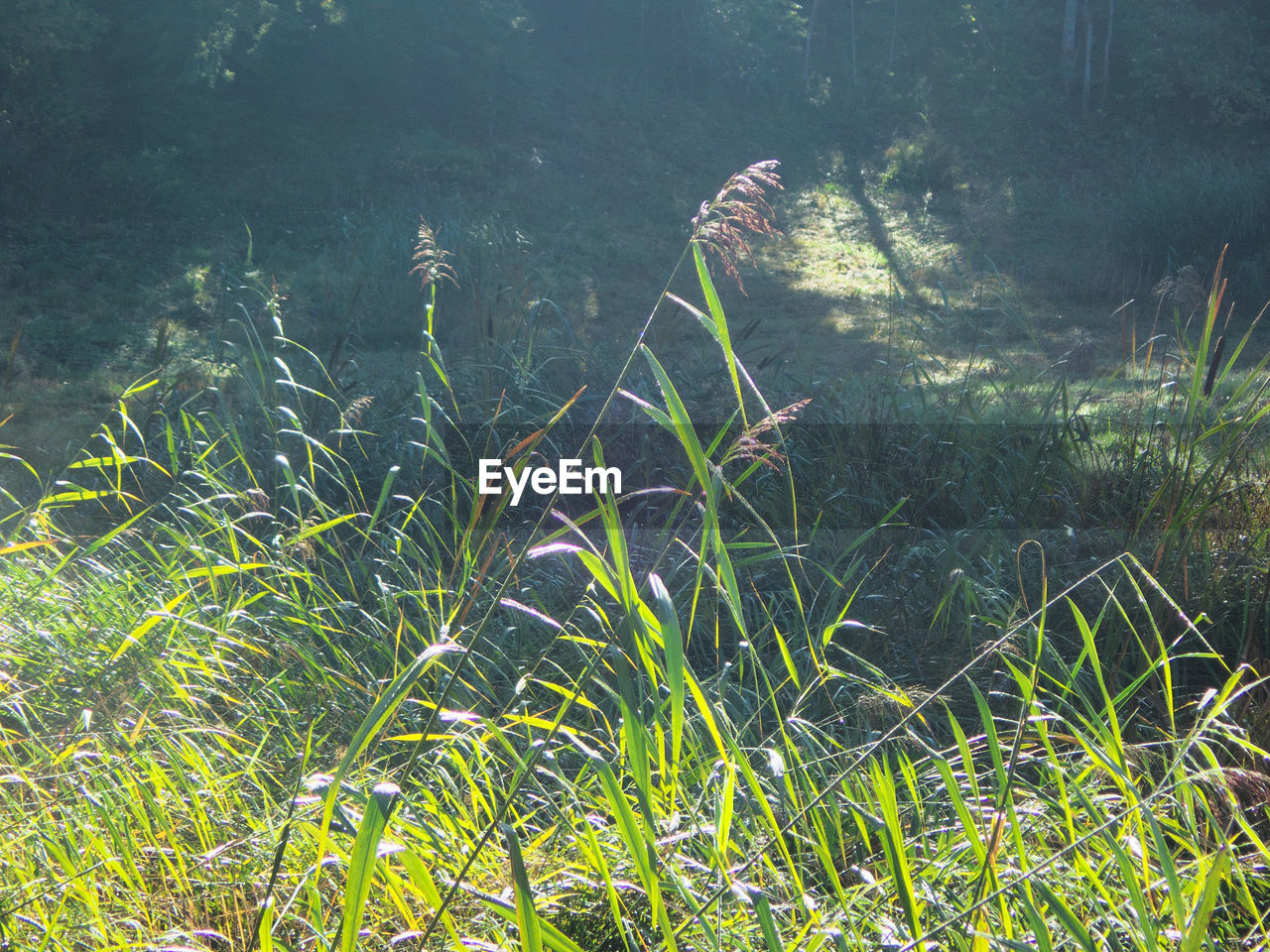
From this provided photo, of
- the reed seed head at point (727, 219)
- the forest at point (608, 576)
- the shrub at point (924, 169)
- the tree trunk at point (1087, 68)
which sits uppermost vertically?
the tree trunk at point (1087, 68)

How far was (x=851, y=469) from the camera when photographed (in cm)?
325

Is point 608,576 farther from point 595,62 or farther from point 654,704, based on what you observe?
point 595,62

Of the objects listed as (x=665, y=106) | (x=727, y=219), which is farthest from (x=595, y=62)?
(x=727, y=219)

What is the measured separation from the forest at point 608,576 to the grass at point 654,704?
16mm

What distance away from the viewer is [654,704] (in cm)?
147

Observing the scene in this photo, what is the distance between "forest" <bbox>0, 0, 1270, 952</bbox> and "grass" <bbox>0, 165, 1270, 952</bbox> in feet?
0.05

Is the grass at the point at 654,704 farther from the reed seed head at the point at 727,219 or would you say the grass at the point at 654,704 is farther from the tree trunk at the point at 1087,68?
the tree trunk at the point at 1087,68

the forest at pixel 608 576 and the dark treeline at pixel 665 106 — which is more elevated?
the dark treeline at pixel 665 106

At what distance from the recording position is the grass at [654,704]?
123 centimetres

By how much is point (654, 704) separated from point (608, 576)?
18.8 inches

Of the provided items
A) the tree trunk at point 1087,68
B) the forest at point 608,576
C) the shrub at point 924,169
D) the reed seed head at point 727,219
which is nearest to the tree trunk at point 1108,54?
the tree trunk at point 1087,68

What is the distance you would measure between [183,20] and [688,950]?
12.4m

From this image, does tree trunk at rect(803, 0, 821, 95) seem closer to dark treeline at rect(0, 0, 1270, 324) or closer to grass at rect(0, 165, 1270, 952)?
dark treeline at rect(0, 0, 1270, 324)

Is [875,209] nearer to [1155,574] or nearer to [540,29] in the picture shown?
[540,29]
